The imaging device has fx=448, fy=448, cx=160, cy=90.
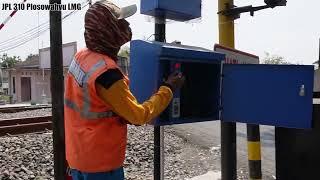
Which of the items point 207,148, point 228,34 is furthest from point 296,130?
point 207,148

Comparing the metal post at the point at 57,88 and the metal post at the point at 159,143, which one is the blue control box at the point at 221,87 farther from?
the metal post at the point at 57,88

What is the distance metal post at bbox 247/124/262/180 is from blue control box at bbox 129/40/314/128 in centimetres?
93

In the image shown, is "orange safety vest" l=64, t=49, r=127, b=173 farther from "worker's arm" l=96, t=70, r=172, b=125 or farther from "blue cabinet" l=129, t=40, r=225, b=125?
"blue cabinet" l=129, t=40, r=225, b=125

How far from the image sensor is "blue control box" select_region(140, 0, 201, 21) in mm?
3548

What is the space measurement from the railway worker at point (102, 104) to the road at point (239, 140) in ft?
16.3

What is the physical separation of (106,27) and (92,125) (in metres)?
0.62

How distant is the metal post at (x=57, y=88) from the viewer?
16.0 ft

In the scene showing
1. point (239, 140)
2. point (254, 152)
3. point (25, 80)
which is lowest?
point (239, 140)

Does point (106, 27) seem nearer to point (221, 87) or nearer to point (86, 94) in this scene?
point (86, 94)

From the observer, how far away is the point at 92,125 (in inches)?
110

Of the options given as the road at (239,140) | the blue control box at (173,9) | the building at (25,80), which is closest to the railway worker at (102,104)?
the blue control box at (173,9)

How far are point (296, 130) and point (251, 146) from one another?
1011mm

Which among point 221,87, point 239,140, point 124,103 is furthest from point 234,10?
point 239,140

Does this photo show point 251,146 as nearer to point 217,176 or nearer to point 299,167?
point 299,167
